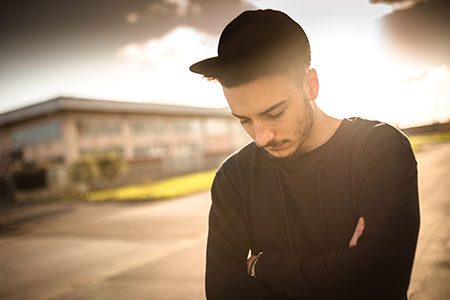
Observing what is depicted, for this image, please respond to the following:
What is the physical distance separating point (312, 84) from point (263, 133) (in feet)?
1.10

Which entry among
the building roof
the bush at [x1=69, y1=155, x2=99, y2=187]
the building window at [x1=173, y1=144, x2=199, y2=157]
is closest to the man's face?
the bush at [x1=69, y1=155, x2=99, y2=187]

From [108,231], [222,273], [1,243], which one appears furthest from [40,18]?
[1,243]

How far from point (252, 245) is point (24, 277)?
497cm

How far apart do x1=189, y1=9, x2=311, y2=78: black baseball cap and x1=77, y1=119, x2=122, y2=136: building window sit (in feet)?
97.9

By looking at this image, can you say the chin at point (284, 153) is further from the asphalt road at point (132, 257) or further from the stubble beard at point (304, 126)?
the asphalt road at point (132, 257)

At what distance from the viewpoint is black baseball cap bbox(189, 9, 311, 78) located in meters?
1.32

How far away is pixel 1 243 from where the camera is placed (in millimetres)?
7949

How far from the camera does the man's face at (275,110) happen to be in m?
1.35

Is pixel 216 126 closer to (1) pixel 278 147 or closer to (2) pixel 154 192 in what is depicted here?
(2) pixel 154 192

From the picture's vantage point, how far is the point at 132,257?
5.51 m

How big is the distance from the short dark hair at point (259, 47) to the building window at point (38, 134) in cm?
2986

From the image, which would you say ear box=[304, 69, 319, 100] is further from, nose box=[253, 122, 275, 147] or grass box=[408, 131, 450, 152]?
grass box=[408, 131, 450, 152]

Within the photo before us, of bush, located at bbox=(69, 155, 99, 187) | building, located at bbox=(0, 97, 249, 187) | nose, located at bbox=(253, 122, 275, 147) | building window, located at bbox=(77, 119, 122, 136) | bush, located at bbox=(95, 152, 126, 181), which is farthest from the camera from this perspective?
building window, located at bbox=(77, 119, 122, 136)

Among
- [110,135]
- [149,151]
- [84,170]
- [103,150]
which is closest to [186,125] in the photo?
[149,151]
